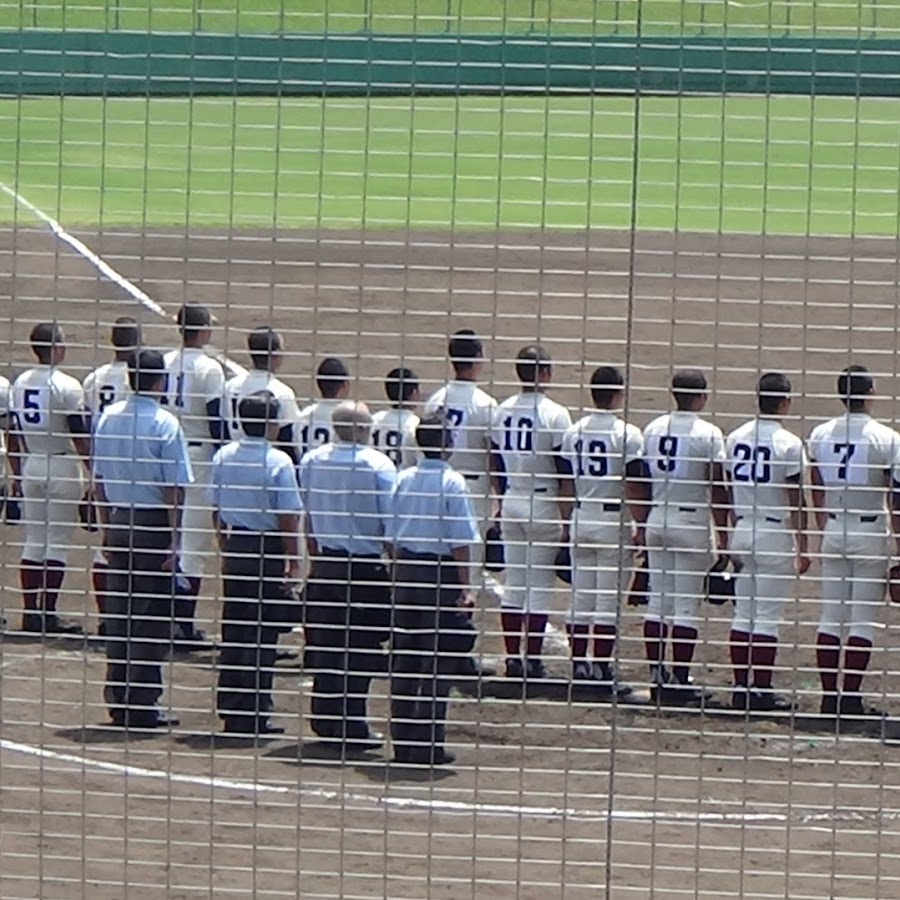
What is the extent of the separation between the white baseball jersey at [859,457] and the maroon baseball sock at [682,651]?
0.94 m

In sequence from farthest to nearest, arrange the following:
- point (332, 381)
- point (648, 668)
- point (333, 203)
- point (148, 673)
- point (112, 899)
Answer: point (333, 203)
point (648, 668)
point (332, 381)
point (148, 673)
point (112, 899)

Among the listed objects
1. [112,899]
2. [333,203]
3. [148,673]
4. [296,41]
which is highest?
[333,203]

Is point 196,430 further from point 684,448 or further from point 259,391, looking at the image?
point 684,448

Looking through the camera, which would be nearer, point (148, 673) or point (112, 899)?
point (112, 899)

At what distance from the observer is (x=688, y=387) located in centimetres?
1019

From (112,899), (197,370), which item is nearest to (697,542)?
(197,370)

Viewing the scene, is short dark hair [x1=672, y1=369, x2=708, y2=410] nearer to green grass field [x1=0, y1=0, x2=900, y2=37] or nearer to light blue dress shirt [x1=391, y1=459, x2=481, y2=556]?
Answer: light blue dress shirt [x1=391, y1=459, x2=481, y2=556]

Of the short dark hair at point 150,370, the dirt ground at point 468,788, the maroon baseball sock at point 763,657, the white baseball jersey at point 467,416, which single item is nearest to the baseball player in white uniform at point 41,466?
the dirt ground at point 468,788

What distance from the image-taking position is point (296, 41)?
616cm

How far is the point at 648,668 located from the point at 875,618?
48.5 inches

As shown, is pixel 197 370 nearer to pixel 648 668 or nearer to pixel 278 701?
pixel 278 701

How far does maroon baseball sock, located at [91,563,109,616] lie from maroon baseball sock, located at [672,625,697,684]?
Answer: 2.79 meters

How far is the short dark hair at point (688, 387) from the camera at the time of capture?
1009 cm

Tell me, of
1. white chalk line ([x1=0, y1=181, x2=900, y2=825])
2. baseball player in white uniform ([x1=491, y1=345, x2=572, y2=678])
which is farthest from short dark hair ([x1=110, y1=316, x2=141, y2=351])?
baseball player in white uniform ([x1=491, y1=345, x2=572, y2=678])
